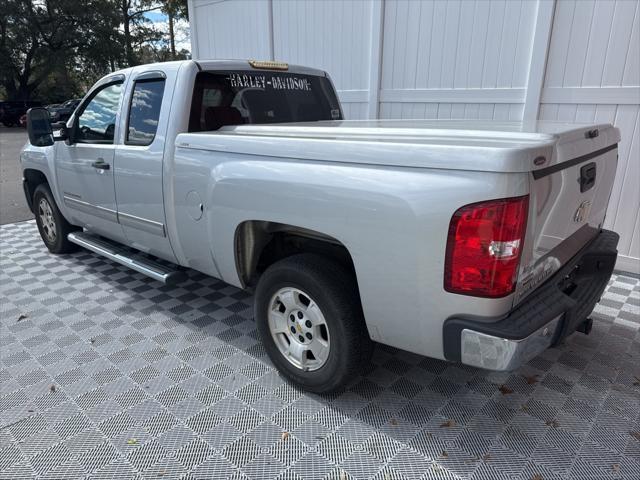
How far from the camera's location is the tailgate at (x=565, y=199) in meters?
2.01

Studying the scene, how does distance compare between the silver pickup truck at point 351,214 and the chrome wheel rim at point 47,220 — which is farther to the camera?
the chrome wheel rim at point 47,220

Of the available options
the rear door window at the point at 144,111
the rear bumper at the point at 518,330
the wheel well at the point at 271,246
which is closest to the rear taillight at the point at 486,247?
the rear bumper at the point at 518,330

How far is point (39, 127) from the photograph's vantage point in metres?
4.35

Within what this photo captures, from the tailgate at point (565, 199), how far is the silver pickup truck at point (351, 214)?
0.5 inches

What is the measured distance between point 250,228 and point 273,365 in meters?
0.98

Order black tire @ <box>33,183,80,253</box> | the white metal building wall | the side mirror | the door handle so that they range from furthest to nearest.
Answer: black tire @ <box>33,183,80,253</box>
the white metal building wall
the side mirror
the door handle

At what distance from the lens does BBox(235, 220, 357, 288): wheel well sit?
8.97 ft

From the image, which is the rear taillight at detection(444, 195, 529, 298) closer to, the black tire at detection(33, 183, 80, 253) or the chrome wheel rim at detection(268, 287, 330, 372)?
the chrome wheel rim at detection(268, 287, 330, 372)

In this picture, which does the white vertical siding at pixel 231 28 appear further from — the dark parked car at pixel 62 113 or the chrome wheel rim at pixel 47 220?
the chrome wheel rim at pixel 47 220

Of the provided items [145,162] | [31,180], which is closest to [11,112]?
[31,180]

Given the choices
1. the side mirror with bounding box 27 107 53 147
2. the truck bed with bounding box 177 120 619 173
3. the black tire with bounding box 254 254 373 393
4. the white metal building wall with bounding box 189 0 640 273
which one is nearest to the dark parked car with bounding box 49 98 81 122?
the side mirror with bounding box 27 107 53 147

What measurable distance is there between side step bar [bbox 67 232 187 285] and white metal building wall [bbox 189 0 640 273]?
384cm

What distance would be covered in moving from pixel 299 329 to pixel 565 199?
163 centimetres

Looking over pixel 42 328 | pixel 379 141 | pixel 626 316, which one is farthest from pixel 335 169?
pixel 626 316
